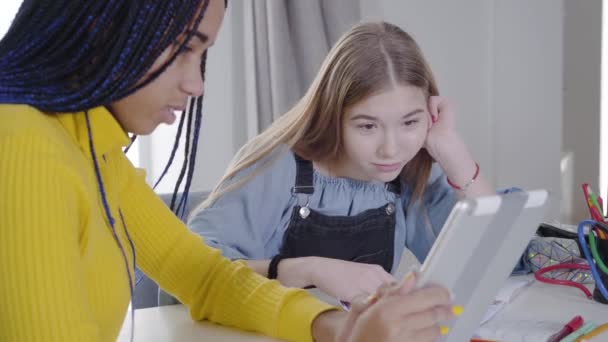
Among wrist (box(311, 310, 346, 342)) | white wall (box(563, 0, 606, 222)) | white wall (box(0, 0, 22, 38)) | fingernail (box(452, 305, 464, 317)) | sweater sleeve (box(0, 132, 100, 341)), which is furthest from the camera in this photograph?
white wall (box(563, 0, 606, 222))

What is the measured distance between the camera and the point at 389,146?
129cm

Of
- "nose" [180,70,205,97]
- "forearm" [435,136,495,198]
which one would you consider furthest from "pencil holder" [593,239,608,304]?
"nose" [180,70,205,97]

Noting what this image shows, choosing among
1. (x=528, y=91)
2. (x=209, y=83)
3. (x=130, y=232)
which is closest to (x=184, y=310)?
(x=130, y=232)

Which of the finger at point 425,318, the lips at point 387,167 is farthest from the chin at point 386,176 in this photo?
the finger at point 425,318

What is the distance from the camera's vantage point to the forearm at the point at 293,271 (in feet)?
3.72

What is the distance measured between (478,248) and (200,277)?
437mm

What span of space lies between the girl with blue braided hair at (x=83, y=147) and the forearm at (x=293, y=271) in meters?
0.23

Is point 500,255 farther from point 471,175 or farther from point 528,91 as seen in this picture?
point 528,91

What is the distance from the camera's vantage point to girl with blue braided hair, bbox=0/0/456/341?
0.63 m

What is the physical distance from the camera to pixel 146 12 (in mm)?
695

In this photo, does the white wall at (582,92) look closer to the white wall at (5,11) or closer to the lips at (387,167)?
the lips at (387,167)

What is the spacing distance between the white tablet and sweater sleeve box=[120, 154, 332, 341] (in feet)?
0.71

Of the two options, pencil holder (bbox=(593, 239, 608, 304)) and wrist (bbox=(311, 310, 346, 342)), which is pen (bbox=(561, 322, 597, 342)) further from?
wrist (bbox=(311, 310, 346, 342))

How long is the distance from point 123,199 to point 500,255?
1.59 ft
